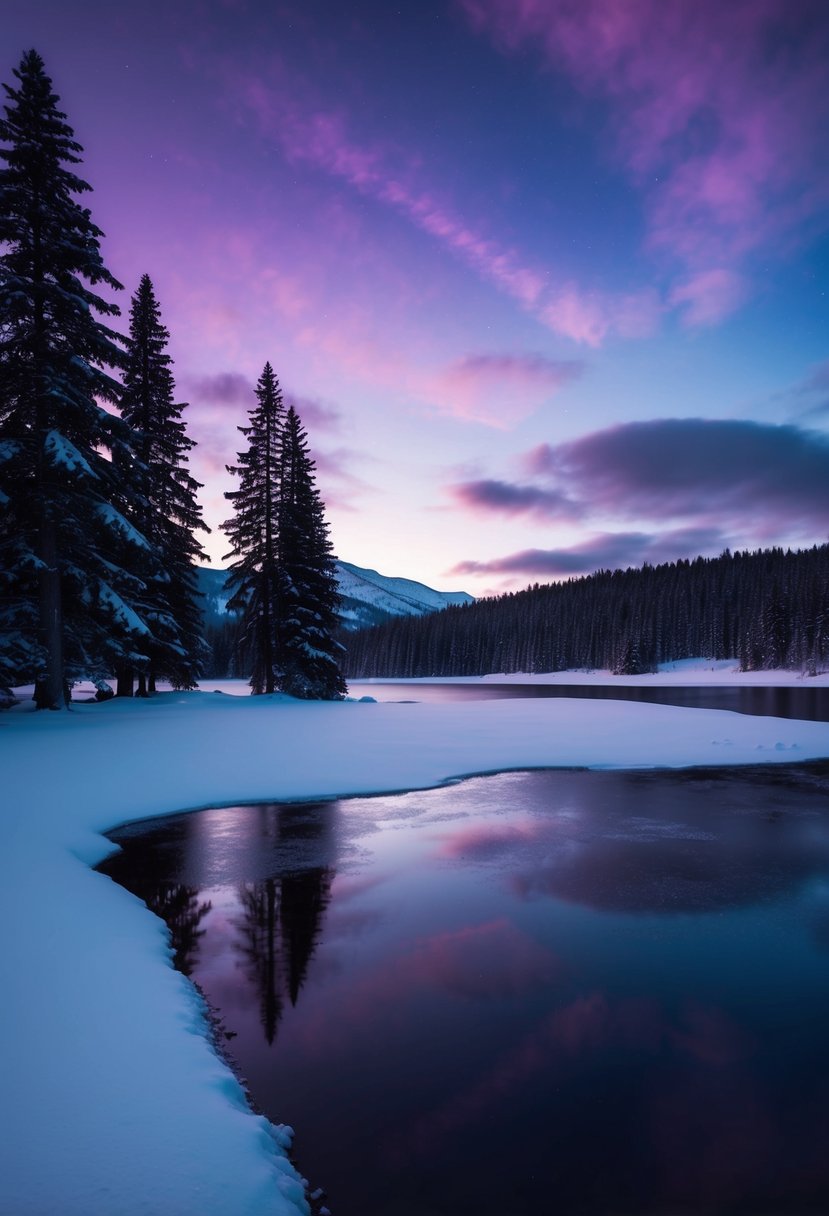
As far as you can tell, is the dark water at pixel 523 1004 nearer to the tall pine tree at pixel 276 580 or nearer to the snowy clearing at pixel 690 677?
the tall pine tree at pixel 276 580

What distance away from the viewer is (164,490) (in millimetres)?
27922

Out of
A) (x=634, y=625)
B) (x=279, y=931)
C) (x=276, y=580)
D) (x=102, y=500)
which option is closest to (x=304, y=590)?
(x=276, y=580)

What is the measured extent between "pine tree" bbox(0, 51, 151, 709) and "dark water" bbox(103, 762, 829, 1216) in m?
11.0

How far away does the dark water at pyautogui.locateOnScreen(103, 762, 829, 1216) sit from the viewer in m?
3.30

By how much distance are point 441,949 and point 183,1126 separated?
3014 mm

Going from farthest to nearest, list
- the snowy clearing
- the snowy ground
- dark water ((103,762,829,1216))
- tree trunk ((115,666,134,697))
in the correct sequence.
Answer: the snowy clearing, tree trunk ((115,666,134,697)), dark water ((103,762,829,1216)), the snowy ground

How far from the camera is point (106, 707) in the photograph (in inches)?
847

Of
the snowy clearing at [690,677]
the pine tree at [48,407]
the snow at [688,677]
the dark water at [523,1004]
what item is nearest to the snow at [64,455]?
the pine tree at [48,407]

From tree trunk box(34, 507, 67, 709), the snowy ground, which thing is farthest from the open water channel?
tree trunk box(34, 507, 67, 709)

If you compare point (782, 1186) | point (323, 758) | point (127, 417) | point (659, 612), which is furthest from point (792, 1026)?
point (659, 612)

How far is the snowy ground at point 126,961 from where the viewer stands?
277 centimetres

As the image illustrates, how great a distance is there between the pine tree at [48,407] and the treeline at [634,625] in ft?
267

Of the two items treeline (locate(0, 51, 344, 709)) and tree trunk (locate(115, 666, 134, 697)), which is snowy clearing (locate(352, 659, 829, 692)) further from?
treeline (locate(0, 51, 344, 709))

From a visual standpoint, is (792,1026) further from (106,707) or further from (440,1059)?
(106,707)
